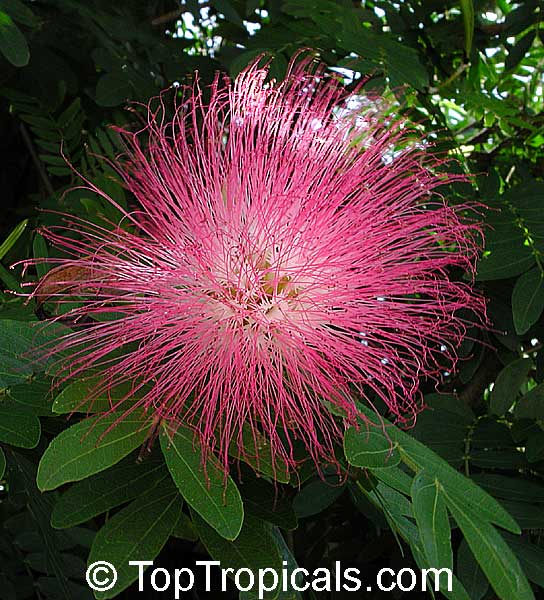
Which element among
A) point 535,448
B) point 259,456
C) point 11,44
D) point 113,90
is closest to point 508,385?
point 535,448

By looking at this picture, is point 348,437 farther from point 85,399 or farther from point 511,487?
point 511,487

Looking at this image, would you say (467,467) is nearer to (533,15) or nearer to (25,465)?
(25,465)

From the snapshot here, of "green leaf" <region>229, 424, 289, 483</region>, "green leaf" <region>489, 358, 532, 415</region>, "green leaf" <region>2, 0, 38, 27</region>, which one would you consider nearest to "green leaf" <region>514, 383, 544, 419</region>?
→ "green leaf" <region>489, 358, 532, 415</region>

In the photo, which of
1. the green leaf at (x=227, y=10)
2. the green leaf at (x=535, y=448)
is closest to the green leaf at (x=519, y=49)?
the green leaf at (x=227, y=10)

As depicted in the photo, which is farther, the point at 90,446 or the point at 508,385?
the point at 508,385

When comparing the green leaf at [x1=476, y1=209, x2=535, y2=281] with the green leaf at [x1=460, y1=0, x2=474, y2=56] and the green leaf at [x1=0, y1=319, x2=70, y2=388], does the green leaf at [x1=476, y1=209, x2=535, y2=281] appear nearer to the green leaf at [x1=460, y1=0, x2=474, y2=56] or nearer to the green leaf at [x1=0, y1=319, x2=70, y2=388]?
the green leaf at [x1=460, y1=0, x2=474, y2=56]

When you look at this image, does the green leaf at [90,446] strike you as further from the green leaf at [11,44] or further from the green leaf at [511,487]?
the green leaf at [11,44]
